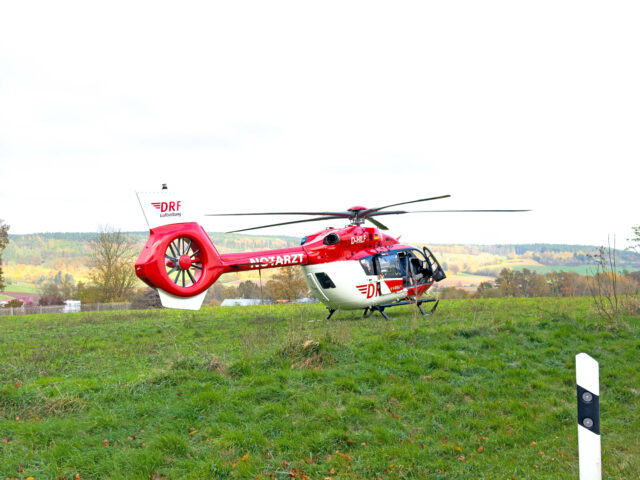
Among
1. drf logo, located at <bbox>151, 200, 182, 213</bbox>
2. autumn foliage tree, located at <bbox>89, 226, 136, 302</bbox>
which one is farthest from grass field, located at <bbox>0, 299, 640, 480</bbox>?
autumn foliage tree, located at <bbox>89, 226, 136, 302</bbox>

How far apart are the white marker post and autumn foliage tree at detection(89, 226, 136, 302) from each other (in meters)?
51.0

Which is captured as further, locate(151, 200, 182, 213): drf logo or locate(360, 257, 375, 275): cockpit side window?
locate(360, 257, 375, 275): cockpit side window

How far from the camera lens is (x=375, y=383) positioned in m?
9.40

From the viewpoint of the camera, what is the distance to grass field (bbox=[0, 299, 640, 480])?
6.80 metres

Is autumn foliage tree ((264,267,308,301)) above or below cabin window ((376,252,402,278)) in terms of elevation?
below

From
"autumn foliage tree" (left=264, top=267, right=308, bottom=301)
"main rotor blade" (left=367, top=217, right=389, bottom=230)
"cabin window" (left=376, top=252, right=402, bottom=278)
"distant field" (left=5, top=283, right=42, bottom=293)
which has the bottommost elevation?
"distant field" (left=5, top=283, right=42, bottom=293)

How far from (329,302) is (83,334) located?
9163mm

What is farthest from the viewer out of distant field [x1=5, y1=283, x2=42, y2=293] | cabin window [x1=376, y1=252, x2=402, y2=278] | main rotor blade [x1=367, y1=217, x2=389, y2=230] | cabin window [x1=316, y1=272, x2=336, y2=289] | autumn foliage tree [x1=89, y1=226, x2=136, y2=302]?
distant field [x1=5, y1=283, x2=42, y2=293]

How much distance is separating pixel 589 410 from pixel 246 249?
61.2 meters

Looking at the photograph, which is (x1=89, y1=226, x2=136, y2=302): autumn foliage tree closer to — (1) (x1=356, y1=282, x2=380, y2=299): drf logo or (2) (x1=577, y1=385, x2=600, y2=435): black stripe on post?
(1) (x1=356, y1=282, x2=380, y2=299): drf logo

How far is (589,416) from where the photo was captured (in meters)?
4.95

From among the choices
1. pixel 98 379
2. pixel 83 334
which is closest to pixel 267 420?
pixel 98 379

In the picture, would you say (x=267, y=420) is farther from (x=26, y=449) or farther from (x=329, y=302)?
(x=329, y=302)

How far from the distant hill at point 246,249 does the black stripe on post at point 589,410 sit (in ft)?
179
